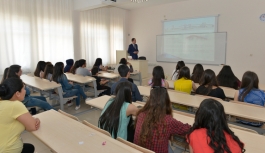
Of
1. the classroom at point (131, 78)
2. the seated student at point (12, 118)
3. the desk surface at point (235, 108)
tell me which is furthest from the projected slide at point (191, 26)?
Result: the seated student at point (12, 118)

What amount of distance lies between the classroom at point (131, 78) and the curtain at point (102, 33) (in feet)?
0.14

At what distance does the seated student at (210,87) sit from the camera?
283cm

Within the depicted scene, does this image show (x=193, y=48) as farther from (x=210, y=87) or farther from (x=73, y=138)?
(x=73, y=138)

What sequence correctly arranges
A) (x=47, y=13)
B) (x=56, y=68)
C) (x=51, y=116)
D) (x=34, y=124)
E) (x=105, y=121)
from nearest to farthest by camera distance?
1. (x=34, y=124)
2. (x=105, y=121)
3. (x=51, y=116)
4. (x=56, y=68)
5. (x=47, y=13)

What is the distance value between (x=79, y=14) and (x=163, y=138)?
6.95m

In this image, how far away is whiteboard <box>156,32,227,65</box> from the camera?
22.5 ft

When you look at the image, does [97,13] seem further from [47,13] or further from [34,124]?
[34,124]

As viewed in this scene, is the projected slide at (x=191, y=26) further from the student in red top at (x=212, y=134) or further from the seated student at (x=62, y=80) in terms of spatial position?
the student in red top at (x=212, y=134)

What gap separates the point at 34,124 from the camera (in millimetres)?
1692

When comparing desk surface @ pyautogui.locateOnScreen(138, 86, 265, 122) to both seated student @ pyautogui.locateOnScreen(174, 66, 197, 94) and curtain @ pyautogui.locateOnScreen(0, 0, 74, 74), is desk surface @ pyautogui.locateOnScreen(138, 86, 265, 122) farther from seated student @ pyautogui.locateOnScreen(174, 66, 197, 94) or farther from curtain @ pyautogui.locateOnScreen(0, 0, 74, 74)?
curtain @ pyautogui.locateOnScreen(0, 0, 74, 74)

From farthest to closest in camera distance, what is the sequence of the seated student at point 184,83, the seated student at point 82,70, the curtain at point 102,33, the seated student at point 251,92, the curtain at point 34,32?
the curtain at point 102,33
the curtain at point 34,32
the seated student at point 82,70
the seated student at point 184,83
the seated student at point 251,92

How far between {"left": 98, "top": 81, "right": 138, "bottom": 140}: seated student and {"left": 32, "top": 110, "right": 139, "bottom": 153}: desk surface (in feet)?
0.55

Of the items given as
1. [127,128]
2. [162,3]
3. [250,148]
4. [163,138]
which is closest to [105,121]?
[127,128]

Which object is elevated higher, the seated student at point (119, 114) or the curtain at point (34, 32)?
the curtain at point (34, 32)
